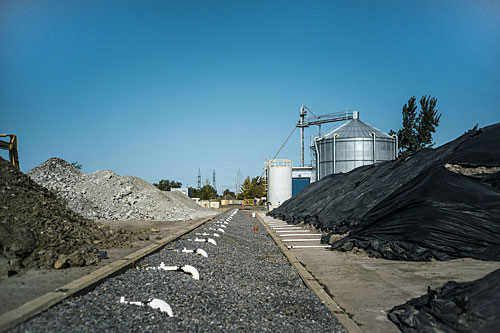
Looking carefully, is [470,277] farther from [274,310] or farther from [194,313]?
[194,313]

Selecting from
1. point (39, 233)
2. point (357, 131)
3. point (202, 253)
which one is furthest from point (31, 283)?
point (357, 131)

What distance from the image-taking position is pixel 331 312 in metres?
4.06

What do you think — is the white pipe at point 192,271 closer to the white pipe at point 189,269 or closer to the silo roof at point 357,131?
the white pipe at point 189,269

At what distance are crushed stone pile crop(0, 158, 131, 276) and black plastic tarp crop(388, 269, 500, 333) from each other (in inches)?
194

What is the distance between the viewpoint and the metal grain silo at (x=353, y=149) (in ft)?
91.8

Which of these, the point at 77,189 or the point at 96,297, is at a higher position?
the point at 77,189

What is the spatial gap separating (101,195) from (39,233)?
48.1ft

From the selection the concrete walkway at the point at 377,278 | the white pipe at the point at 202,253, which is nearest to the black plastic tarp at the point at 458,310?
the concrete walkway at the point at 377,278

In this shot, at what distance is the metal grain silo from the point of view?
28.0 metres

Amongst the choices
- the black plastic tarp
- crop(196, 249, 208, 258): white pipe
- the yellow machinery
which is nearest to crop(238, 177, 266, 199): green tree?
the yellow machinery

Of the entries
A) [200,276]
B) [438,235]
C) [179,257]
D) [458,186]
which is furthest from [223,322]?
[458,186]

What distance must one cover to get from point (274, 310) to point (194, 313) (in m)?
→ 0.94

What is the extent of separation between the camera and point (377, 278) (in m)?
5.72

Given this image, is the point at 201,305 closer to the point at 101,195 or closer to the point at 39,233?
the point at 39,233
